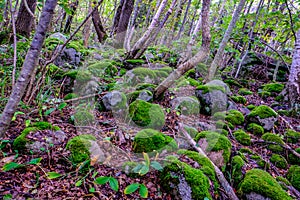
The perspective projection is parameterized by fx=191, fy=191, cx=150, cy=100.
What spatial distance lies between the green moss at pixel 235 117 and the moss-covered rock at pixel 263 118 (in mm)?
186

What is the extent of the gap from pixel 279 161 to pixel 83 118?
3888 millimetres

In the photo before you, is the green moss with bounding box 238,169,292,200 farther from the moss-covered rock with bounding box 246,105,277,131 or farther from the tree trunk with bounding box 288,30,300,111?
the tree trunk with bounding box 288,30,300,111

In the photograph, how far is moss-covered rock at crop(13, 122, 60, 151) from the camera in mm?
2504

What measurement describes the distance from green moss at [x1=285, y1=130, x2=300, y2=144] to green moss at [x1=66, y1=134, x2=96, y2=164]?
4558mm

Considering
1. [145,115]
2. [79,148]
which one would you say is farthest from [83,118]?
[145,115]

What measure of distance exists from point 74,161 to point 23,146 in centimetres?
69

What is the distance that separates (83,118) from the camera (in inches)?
134

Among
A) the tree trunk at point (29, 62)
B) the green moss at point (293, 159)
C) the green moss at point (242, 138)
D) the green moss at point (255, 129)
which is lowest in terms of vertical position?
the green moss at point (293, 159)

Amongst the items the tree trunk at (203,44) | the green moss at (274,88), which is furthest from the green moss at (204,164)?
the green moss at (274,88)

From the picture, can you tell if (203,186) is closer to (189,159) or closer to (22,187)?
(189,159)

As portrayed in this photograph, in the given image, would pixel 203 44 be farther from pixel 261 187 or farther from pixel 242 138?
pixel 261 187

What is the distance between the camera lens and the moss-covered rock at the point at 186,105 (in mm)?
4617

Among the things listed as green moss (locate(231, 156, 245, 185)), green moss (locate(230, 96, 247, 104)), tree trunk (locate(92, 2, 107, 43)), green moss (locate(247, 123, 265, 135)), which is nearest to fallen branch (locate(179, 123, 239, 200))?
green moss (locate(231, 156, 245, 185))

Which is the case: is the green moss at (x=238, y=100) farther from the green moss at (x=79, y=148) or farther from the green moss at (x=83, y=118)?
the green moss at (x=79, y=148)
